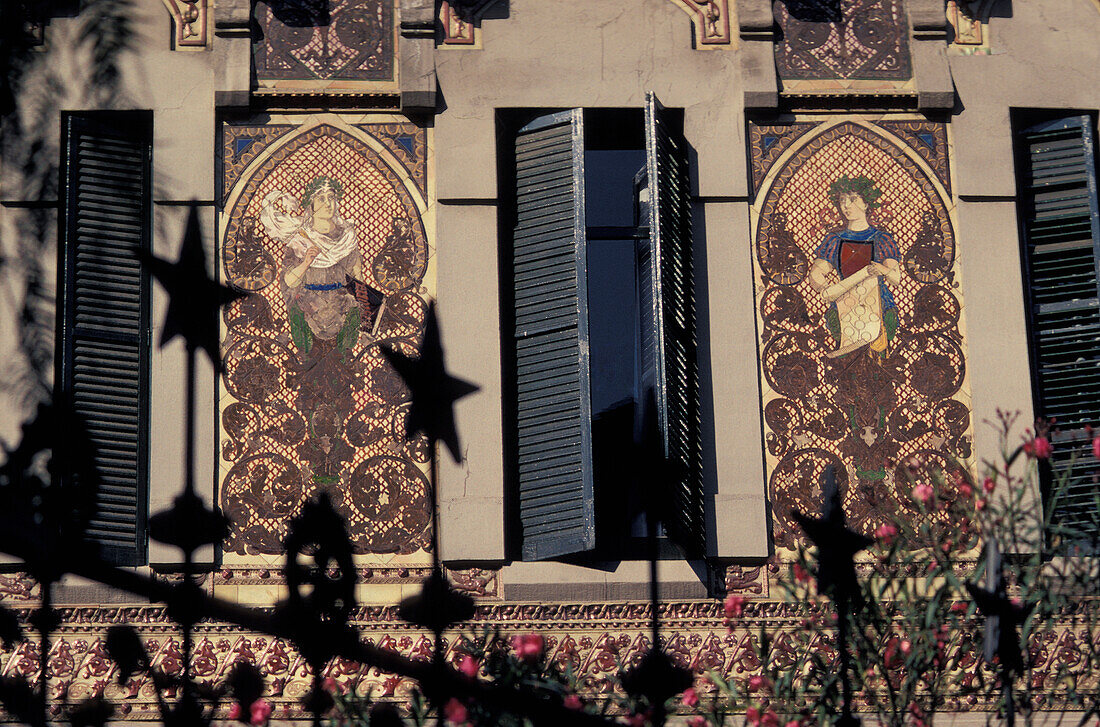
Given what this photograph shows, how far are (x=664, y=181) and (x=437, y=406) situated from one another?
84.0 inches

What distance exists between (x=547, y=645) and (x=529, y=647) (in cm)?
18

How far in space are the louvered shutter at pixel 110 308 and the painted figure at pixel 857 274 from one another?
463 cm

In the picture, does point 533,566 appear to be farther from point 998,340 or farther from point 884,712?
point 998,340

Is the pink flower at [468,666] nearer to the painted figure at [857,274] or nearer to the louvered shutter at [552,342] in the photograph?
the louvered shutter at [552,342]

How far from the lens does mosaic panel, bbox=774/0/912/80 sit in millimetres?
12758

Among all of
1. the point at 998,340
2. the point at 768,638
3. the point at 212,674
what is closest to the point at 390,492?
the point at 212,674

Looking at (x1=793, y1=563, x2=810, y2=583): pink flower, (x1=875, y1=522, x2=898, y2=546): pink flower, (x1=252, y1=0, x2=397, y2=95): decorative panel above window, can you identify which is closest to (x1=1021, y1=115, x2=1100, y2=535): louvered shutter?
(x1=875, y1=522, x2=898, y2=546): pink flower

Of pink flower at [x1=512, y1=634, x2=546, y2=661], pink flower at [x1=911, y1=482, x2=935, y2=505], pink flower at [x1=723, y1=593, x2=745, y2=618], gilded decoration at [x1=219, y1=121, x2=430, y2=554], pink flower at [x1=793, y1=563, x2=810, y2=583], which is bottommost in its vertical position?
pink flower at [x1=512, y1=634, x2=546, y2=661]

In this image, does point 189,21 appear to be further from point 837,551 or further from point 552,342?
point 837,551

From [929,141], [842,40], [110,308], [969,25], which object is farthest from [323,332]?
[969,25]

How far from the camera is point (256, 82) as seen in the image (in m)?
12.5

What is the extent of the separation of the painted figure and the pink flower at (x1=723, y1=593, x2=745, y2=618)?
6.01ft

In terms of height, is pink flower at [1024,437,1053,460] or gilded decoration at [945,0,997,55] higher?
gilded decoration at [945,0,997,55]

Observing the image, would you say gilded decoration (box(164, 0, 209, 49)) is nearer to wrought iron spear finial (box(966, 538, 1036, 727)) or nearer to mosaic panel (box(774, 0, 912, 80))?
mosaic panel (box(774, 0, 912, 80))
